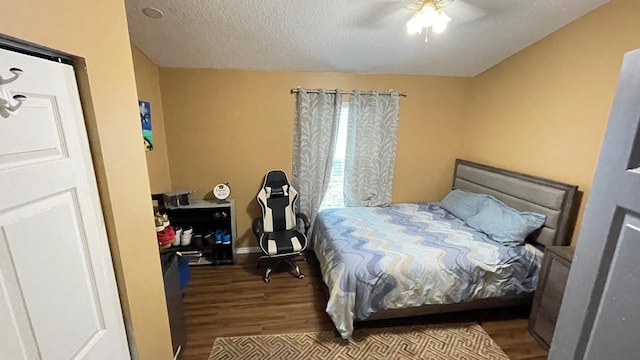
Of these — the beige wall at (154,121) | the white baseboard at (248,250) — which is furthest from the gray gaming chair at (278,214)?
the beige wall at (154,121)

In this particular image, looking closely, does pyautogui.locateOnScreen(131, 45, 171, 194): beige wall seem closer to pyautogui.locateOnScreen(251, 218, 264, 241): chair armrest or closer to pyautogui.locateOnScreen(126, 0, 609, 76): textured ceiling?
pyautogui.locateOnScreen(126, 0, 609, 76): textured ceiling

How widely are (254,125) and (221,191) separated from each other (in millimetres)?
885

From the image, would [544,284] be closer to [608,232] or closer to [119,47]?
[608,232]

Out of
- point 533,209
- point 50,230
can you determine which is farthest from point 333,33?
point 533,209

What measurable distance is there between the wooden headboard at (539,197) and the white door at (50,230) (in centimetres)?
311

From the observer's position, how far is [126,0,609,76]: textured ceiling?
1947 mm

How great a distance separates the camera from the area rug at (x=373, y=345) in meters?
1.91

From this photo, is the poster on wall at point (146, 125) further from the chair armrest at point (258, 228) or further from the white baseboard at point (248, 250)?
the white baseboard at point (248, 250)

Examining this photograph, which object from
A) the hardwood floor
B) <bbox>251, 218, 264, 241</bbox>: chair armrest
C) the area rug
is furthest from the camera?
<bbox>251, 218, 264, 241</bbox>: chair armrest

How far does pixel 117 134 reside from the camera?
41.0 inches

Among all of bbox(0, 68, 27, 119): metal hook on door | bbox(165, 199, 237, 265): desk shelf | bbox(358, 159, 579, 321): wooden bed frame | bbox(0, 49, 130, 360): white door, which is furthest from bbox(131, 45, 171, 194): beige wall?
bbox(358, 159, 579, 321): wooden bed frame

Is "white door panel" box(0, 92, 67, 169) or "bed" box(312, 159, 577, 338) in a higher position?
"white door panel" box(0, 92, 67, 169)

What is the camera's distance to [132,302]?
3.68 feet

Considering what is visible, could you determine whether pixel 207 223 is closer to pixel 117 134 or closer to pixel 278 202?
pixel 278 202
